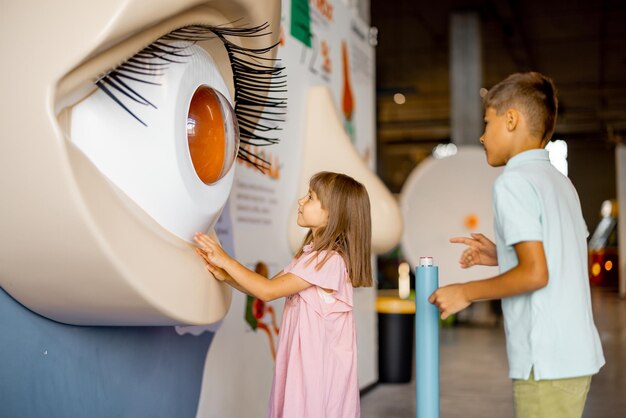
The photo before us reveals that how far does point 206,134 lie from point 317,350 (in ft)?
1.99

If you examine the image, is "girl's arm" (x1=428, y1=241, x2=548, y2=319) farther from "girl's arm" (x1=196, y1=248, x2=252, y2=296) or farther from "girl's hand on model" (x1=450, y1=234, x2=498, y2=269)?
"girl's arm" (x1=196, y1=248, x2=252, y2=296)

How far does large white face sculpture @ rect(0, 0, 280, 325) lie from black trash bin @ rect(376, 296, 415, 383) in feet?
10.6

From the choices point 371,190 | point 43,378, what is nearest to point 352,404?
point 43,378

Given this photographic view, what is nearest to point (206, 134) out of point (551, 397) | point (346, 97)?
point (551, 397)

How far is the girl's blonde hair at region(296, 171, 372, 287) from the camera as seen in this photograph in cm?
181

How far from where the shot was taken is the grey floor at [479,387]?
3973mm

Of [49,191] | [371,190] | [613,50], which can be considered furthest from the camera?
[613,50]

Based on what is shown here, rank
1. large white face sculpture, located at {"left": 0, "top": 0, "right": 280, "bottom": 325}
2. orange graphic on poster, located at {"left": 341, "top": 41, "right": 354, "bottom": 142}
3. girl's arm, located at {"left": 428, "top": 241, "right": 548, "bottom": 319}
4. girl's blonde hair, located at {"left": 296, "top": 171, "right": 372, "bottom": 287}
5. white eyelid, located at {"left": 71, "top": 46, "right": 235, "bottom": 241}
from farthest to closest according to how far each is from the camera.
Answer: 1. orange graphic on poster, located at {"left": 341, "top": 41, "right": 354, "bottom": 142}
2. girl's blonde hair, located at {"left": 296, "top": 171, "right": 372, "bottom": 287}
3. girl's arm, located at {"left": 428, "top": 241, "right": 548, "bottom": 319}
4. white eyelid, located at {"left": 71, "top": 46, "right": 235, "bottom": 241}
5. large white face sculpture, located at {"left": 0, "top": 0, "right": 280, "bottom": 325}

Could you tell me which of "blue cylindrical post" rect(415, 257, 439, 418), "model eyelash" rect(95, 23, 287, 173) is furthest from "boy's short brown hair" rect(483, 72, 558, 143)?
"model eyelash" rect(95, 23, 287, 173)

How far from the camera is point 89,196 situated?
1179 millimetres

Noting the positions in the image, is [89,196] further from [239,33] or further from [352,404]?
[352,404]

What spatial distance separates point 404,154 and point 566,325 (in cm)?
2111

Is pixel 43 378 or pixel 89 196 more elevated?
pixel 89 196

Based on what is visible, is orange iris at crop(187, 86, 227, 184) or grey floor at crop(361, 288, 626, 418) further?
grey floor at crop(361, 288, 626, 418)
